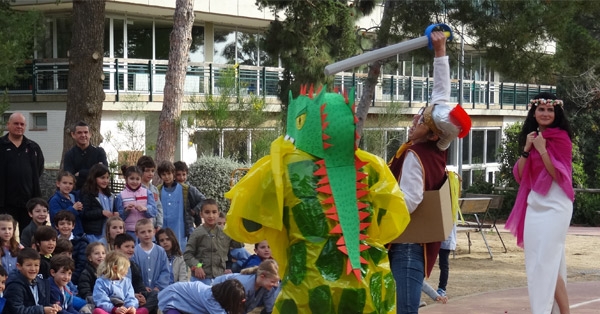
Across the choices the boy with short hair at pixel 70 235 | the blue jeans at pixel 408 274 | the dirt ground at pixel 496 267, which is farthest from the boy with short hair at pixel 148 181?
the blue jeans at pixel 408 274

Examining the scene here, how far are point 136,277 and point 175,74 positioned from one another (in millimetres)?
10755

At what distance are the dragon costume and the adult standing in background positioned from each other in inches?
220

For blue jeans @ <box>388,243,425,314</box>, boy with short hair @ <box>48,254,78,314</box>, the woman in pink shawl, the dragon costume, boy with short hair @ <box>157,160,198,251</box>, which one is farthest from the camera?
boy with short hair @ <box>157,160,198,251</box>

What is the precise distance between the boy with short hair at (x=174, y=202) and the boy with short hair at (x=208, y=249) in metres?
1.19

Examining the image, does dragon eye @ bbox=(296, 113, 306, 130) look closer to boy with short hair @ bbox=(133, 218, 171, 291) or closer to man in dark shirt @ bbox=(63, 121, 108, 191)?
boy with short hair @ bbox=(133, 218, 171, 291)

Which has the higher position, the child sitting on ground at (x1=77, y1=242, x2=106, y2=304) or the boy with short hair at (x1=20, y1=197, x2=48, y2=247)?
the boy with short hair at (x1=20, y1=197, x2=48, y2=247)

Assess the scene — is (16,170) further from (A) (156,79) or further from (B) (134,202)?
(A) (156,79)

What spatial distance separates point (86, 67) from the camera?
606 inches

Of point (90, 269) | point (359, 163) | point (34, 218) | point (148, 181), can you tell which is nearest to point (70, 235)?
point (34, 218)

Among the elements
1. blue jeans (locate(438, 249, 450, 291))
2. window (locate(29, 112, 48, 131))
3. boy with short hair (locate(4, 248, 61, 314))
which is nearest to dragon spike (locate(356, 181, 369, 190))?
boy with short hair (locate(4, 248, 61, 314))

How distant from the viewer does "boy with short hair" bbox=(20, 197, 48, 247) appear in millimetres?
9211

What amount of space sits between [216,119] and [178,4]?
3834mm

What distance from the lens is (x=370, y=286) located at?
5.08m

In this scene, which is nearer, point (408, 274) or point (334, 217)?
point (334, 217)
